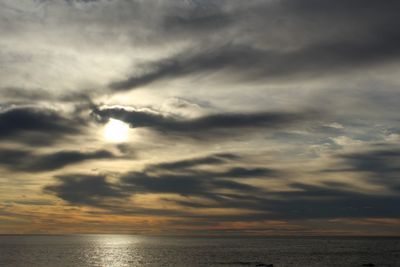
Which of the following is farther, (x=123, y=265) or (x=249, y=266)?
(x=123, y=265)

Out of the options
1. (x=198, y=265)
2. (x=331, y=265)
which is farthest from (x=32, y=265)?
(x=331, y=265)

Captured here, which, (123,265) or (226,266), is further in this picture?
(123,265)

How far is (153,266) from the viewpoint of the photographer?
126 meters

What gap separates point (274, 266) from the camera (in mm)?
123375

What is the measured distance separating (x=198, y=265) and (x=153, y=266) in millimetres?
12520

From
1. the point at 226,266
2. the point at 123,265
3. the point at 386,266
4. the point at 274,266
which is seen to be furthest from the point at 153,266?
the point at 386,266

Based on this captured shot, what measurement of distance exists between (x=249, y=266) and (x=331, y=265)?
23.9 m

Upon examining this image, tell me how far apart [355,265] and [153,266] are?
56986 mm

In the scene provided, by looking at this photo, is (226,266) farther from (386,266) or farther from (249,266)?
(386,266)

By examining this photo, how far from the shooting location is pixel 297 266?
408ft

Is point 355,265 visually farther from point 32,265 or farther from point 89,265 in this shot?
point 32,265

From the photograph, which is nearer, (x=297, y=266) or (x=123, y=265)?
(x=297, y=266)

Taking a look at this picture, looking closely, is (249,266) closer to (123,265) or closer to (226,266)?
(226,266)

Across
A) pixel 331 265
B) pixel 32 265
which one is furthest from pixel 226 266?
pixel 32 265
